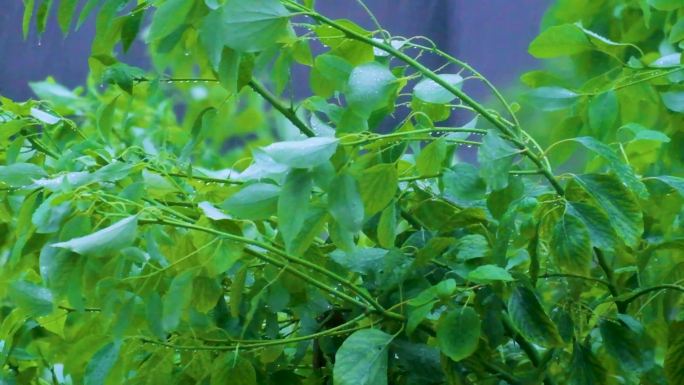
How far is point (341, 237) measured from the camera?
1.58 feet

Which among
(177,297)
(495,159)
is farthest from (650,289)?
(177,297)

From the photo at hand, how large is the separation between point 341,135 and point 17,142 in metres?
0.23

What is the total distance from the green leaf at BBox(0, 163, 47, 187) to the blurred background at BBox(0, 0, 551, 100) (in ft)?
4.46

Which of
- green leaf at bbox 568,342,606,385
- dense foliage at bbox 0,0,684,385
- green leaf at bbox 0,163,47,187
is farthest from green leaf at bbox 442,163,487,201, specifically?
green leaf at bbox 0,163,47,187

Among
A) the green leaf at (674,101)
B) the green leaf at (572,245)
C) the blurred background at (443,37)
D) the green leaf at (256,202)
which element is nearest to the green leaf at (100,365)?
the green leaf at (256,202)

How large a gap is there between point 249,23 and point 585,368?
0.26 meters

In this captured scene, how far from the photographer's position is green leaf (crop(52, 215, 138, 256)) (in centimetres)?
41

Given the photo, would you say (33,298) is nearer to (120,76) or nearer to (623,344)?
(120,76)

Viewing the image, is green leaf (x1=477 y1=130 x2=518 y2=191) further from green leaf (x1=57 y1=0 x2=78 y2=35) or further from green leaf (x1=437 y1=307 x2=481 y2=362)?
green leaf (x1=57 y1=0 x2=78 y2=35)

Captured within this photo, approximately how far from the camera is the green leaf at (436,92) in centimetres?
49

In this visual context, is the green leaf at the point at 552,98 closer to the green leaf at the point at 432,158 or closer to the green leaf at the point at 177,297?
the green leaf at the point at 432,158

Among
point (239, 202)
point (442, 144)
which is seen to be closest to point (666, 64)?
point (442, 144)

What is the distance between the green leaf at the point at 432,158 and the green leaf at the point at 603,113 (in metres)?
0.10

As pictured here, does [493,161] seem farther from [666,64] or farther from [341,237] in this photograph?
[666,64]
